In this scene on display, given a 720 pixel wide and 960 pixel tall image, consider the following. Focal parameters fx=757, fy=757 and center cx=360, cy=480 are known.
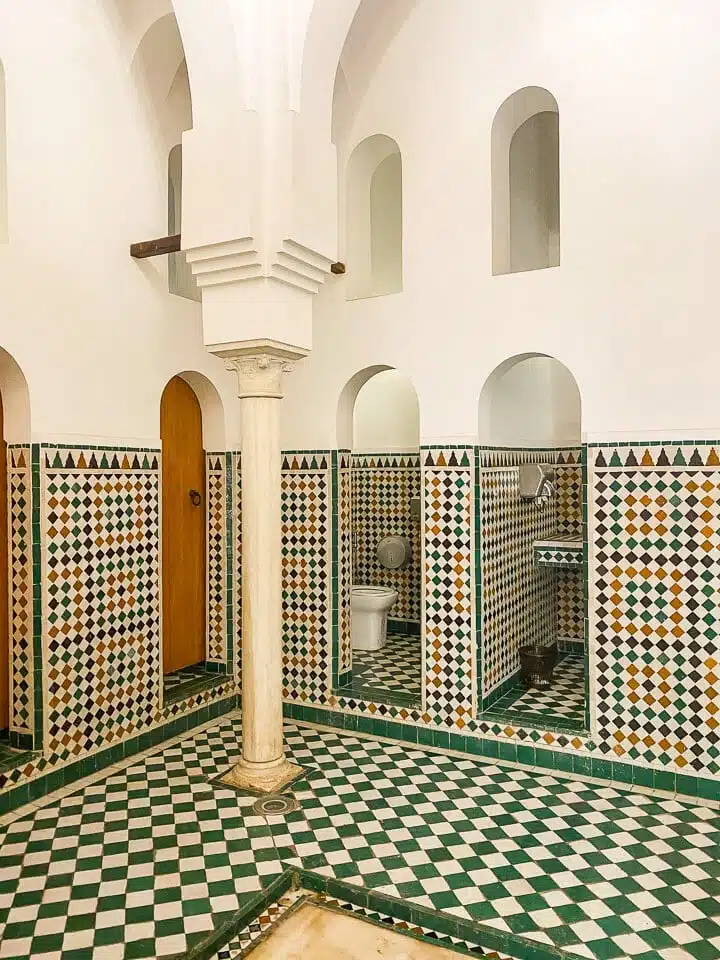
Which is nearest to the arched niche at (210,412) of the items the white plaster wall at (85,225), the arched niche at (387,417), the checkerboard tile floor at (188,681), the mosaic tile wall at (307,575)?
the white plaster wall at (85,225)

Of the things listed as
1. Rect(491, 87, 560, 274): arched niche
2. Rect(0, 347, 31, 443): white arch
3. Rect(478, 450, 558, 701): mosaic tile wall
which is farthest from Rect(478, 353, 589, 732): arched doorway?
Rect(0, 347, 31, 443): white arch

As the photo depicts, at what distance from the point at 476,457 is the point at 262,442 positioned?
4.48 feet

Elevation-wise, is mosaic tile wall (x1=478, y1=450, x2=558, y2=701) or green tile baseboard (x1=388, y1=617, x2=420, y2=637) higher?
mosaic tile wall (x1=478, y1=450, x2=558, y2=701)

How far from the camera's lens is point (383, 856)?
11.4 feet

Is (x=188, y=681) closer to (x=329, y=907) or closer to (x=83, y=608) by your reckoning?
(x=83, y=608)

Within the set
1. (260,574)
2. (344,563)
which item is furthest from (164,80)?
(344,563)

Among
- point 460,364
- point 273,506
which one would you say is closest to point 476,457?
point 460,364

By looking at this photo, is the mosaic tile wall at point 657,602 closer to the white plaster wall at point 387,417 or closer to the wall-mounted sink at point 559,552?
the wall-mounted sink at point 559,552

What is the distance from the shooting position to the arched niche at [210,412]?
560 centimetres

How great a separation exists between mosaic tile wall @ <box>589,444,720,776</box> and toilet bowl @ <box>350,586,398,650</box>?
2.66 meters

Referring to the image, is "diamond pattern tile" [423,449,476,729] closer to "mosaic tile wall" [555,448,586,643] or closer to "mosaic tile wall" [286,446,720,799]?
"mosaic tile wall" [286,446,720,799]

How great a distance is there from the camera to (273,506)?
4.32 m

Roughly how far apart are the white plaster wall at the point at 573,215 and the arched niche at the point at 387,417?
222 centimetres

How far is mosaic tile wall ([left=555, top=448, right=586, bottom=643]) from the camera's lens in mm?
6547
